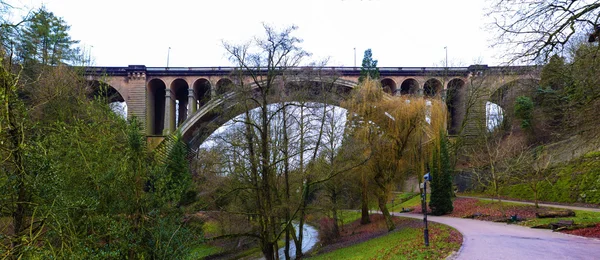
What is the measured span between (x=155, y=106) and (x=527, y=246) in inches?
1464

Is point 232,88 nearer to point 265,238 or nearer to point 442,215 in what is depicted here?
point 265,238

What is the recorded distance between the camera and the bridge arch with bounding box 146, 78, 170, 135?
1369 inches

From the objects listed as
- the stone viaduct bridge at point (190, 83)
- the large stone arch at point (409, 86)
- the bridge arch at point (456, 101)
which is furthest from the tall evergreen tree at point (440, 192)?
the large stone arch at point (409, 86)

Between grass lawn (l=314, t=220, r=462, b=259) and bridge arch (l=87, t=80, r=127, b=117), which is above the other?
bridge arch (l=87, t=80, r=127, b=117)

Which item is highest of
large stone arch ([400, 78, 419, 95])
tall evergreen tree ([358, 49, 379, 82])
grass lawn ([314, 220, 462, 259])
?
tall evergreen tree ([358, 49, 379, 82])

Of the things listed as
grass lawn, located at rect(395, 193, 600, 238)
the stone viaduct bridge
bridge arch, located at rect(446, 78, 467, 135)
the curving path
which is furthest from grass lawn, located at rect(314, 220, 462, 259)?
the stone viaduct bridge

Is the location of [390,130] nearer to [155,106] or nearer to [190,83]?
[190,83]

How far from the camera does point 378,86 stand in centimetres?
1600

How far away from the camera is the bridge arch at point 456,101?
94.5 ft

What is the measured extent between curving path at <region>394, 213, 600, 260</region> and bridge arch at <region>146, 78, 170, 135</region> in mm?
31584

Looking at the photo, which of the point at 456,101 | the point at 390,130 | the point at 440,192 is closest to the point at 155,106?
the point at 390,130

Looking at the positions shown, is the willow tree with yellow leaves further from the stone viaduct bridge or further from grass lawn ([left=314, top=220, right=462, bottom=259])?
the stone viaduct bridge

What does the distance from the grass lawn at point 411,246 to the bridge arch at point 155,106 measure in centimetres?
2770

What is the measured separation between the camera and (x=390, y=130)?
15102 mm
